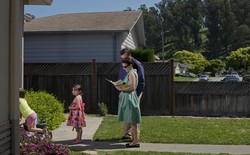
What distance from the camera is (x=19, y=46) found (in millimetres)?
4875

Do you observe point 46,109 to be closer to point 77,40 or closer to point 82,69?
point 82,69

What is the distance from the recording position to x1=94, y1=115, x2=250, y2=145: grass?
29.0ft

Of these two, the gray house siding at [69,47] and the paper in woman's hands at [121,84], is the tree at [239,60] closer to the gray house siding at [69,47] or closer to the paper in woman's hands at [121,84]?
the gray house siding at [69,47]

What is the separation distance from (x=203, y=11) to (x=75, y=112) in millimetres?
110050

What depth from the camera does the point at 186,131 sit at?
9930 millimetres

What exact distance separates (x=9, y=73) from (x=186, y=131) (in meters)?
6.05

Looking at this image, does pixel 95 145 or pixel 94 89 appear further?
pixel 94 89

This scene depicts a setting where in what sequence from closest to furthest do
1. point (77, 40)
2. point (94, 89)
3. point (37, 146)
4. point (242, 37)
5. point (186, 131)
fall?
point (37, 146) < point (186, 131) < point (94, 89) < point (77, 40) < point (242, 37)

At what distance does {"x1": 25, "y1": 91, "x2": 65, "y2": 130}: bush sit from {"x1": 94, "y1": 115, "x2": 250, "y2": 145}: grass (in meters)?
1.16

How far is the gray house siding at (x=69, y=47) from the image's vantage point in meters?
16.8

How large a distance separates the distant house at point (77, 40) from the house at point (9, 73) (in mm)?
11568

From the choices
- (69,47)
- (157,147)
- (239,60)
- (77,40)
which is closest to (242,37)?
(239,60)

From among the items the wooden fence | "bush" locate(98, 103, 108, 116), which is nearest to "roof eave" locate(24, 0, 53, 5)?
the wooden fence

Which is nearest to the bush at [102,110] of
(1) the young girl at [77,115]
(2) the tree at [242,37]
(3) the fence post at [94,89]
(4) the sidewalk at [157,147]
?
(3) the fence post at [94,89]
